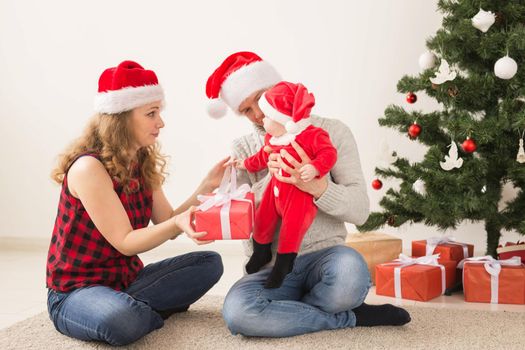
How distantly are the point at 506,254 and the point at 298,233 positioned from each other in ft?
4.10

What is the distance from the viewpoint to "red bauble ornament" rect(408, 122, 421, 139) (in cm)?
272

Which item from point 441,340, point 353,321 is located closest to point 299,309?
point 353,321

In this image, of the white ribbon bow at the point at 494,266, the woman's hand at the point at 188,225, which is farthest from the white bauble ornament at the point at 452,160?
the woman's hand at the point at 188,225

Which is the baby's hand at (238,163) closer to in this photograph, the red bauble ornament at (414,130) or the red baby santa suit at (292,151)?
the red baby santa suit at (292,151)

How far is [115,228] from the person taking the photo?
1.98m

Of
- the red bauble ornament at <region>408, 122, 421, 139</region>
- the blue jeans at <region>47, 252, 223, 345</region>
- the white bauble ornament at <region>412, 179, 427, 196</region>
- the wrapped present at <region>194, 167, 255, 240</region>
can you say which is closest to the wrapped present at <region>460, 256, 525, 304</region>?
the white bauble ornament at <region>412, 179, 427, 196</region>

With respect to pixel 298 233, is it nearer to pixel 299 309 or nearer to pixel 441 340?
pixel 299 309

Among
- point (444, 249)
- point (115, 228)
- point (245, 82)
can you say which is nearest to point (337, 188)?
point (245, 82)

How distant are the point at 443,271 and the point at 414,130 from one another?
0.59 m

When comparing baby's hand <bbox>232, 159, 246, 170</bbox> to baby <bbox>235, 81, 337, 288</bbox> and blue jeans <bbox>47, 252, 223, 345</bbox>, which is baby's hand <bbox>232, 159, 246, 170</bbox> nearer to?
baby <bbox>235, 81, 337, 288</bbox>

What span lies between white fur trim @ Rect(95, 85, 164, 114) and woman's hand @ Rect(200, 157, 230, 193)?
0.33m

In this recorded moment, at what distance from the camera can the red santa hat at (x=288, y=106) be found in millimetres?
1870

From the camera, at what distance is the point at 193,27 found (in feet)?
11.9

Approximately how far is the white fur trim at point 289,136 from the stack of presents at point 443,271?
1.00 m
